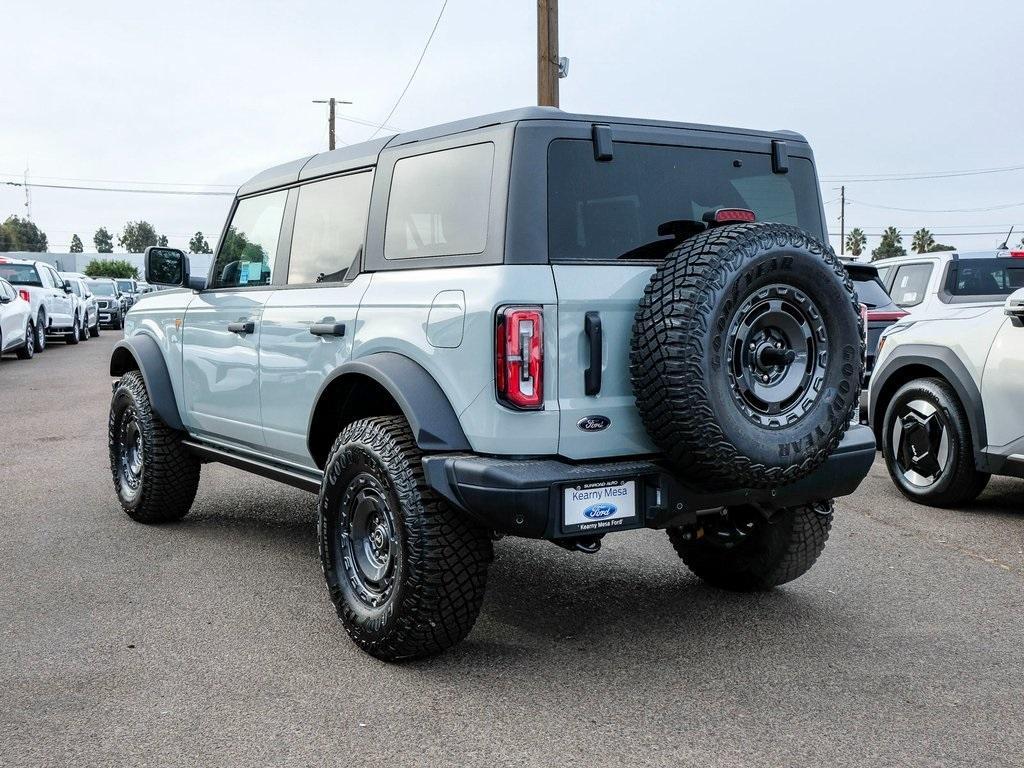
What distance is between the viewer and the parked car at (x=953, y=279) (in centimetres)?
930

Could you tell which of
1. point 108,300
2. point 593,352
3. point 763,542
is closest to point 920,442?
point 763,542

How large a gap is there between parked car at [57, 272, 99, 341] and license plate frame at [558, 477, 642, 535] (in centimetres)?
2430

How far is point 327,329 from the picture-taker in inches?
176

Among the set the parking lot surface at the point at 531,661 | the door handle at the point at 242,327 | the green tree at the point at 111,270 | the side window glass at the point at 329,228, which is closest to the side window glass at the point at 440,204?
the side window glass at the point at 329,228

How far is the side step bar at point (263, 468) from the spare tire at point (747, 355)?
1.73 m

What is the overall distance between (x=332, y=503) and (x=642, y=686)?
4.68ft

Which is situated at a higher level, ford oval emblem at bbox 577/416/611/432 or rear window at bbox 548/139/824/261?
rear window at bbox 548/139/824/261

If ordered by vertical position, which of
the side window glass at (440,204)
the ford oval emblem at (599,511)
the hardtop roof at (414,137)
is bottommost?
the ford oval emblem at (599,511)

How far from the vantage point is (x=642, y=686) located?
3.76 m

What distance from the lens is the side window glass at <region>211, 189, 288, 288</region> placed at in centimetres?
533

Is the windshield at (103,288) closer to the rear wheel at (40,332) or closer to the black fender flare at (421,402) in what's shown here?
the rear wheel at (40,332)

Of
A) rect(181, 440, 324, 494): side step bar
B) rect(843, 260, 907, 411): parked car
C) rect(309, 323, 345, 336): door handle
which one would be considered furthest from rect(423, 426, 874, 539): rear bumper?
rect(843, 260, 907, 411): parked car

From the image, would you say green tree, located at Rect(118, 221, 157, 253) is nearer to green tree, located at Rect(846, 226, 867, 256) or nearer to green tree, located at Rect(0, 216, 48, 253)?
green tree, located at Rect(0, 216, 48, 253)

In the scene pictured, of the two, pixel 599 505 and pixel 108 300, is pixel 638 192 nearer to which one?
pixel 599 505
